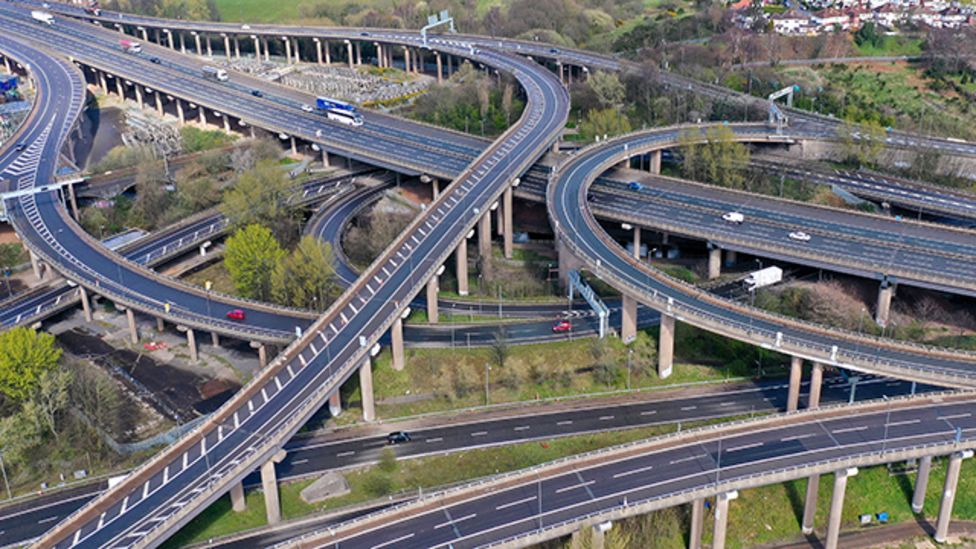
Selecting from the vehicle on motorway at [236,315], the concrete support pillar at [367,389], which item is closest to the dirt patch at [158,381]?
the vehicle on motorway at [236,315]

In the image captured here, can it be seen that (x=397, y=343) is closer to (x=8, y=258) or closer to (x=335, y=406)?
(x=335, y=406)

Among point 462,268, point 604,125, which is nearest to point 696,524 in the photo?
point 462,268

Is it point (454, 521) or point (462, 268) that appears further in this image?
point (462, 268)

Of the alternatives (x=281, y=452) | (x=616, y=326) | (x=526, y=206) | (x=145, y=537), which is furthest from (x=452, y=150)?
(x=145, y=537)

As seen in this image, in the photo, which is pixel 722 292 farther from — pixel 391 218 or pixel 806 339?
pixel 391 218

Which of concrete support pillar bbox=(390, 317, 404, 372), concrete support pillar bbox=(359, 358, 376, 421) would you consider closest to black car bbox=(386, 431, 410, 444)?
concrete support pillar bbox=(359, 358, 376, 421)

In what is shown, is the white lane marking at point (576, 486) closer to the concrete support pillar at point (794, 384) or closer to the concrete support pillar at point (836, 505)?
the concrete support pillar at point (836, 505)
